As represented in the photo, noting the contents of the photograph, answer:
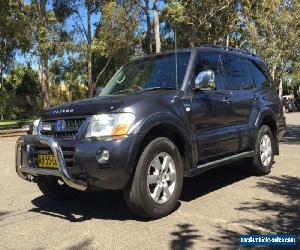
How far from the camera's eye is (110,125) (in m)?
5.54

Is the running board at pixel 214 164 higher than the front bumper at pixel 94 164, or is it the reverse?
the front bumper at pixel 94 164

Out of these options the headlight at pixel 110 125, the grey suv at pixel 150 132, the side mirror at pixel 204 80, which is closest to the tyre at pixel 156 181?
the grey suv at pixel 150 132

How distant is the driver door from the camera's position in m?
6.55

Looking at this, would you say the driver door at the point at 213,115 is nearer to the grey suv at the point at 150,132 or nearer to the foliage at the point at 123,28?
the grey suv at the point at 150,132

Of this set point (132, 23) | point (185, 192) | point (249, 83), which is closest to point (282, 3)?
point (132, 23)

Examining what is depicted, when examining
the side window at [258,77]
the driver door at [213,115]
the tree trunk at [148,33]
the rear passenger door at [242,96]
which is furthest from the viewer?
the tree trunk at [148,33]

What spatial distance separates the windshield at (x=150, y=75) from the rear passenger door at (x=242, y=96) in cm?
103

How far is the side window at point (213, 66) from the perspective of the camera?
695cm

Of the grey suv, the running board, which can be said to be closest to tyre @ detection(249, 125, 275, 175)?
the grey suv

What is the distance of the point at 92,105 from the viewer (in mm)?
5758

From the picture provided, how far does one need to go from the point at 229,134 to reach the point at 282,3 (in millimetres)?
18981

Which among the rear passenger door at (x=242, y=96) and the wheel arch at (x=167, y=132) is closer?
the wheel arch at (x=167, y=132)

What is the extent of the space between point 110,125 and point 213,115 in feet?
5.95

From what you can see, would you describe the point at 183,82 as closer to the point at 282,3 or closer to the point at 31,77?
the point at 282,3
